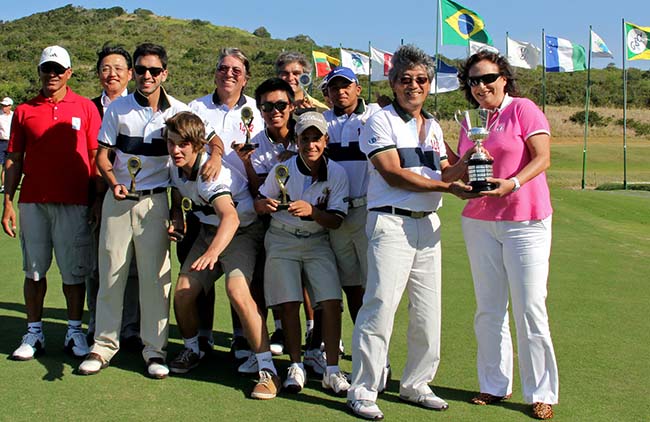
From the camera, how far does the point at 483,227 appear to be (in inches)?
179

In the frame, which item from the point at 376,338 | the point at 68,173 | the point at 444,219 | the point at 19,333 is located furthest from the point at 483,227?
the point at 444,219

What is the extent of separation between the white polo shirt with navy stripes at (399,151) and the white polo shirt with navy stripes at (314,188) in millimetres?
356

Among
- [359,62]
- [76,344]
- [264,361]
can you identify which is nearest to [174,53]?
[359,62]

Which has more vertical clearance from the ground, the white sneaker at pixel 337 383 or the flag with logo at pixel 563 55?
the flag with logo at pixel 563 55

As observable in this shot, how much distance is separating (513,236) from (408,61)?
1.20m

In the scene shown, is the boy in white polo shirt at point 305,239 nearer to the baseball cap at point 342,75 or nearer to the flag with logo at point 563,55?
the baseball cap at point 342,75

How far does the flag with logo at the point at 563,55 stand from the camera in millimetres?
27359

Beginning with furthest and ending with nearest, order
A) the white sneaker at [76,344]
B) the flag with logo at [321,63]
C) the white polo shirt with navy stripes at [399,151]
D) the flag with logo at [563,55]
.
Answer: the flag with logo at [563,55], the flag with logo at [321,63], the white sneaker at [76,344], the white polo shirt with navy stripes at [399,151]

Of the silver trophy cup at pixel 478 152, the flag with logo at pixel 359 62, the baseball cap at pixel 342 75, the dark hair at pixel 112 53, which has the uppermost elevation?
the flag with logo at pixel 359 62

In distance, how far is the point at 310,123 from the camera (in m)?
4.61

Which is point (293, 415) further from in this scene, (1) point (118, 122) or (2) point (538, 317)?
(1) point (118, 122)

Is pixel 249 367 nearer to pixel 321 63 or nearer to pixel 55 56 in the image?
pixel 55 56

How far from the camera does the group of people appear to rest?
4387 millimetres

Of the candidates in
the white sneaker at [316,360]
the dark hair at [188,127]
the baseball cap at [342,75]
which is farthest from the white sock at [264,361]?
the baseball cap at [342,75]
